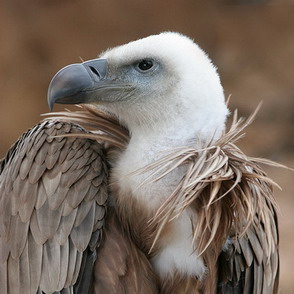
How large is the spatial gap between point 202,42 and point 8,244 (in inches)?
135

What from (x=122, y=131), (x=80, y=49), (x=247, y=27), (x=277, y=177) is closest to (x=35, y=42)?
(x=80, y=49)

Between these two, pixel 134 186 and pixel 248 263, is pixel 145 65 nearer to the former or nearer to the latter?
pixel 134 186

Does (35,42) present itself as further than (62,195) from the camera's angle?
Yes

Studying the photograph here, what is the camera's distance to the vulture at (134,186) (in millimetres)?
2525

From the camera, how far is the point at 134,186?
8.38ft

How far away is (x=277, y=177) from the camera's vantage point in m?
5.64

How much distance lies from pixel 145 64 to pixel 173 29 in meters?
3.11

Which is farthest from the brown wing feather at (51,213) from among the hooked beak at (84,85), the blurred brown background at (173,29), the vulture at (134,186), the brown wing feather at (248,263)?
the blurred brown background at (173,29)

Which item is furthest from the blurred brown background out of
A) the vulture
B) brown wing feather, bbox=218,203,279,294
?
the vulture

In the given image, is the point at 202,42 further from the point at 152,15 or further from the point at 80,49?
the point at 80,49

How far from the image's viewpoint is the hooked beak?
2541 mm

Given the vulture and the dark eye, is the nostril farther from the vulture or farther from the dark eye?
the dark eye

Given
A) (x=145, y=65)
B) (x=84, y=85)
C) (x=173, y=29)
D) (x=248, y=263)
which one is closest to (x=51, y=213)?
(x=84, y=85)

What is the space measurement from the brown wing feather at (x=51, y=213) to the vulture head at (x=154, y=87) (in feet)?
0.56
